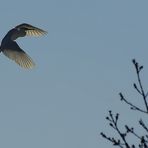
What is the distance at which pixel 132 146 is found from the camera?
10727 millimetres

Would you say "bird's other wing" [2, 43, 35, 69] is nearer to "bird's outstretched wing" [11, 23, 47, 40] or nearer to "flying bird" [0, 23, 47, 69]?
"flying bird" [0, 23, 47, 69]

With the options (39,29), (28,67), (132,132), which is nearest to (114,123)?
(132,132)

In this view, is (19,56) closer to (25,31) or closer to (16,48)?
(16,48)

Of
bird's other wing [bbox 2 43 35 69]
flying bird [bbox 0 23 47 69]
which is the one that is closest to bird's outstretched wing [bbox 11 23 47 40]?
flying bird [bbox 0 23 47 69]

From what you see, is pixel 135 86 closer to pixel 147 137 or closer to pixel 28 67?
pixel 147 137

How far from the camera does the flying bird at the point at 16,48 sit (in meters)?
22.4

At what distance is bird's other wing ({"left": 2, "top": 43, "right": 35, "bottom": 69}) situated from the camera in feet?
73.1

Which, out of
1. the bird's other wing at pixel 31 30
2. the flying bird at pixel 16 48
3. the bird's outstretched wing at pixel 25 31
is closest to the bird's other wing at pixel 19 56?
the flying bird at pixel 16 48

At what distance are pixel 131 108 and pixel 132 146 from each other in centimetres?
63

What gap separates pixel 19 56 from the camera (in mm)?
22906

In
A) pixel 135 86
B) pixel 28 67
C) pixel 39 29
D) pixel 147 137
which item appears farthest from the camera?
pixel 39 29

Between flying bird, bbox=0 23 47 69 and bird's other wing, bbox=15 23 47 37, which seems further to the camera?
bird's other wing, bbox=15 23 47 37

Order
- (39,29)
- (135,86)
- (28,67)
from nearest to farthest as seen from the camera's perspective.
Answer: (135,86)
(28,67)
(39,29)

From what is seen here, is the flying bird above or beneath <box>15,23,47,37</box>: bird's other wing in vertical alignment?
beneath
